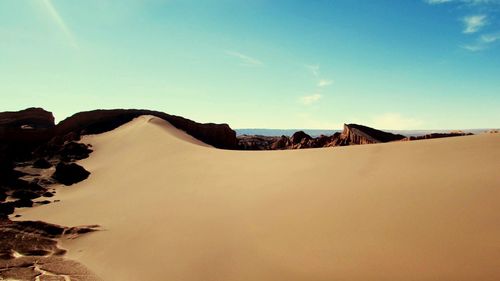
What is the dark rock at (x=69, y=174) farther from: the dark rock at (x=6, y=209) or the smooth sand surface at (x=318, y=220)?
the smooth sand surface at (x=318, y=220)

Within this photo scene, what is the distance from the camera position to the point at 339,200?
5105 mm

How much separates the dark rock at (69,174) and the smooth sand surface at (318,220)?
15.6ft

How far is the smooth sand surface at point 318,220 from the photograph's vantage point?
3496mm

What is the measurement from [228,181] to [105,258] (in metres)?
3.46

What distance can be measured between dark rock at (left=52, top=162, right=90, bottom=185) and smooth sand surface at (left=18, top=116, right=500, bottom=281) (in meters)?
4.75

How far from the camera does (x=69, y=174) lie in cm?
1340

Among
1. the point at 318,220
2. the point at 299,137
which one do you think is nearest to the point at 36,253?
the point at 318,220

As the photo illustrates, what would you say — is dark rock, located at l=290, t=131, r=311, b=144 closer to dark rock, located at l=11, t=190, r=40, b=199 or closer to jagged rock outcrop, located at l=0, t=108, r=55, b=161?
jagged rock outcrop, located at l=0, t=108, r=55, b=161

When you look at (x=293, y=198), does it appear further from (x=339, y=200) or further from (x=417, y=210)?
(x=417, y=210)

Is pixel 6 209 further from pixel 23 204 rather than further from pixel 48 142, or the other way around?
pixel 48 142

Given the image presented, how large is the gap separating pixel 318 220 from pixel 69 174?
461 inches

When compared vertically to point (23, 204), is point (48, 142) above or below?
above

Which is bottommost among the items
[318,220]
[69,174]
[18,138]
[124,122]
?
[69,174]

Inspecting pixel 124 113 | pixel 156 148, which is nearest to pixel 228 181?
pixel 156 148
